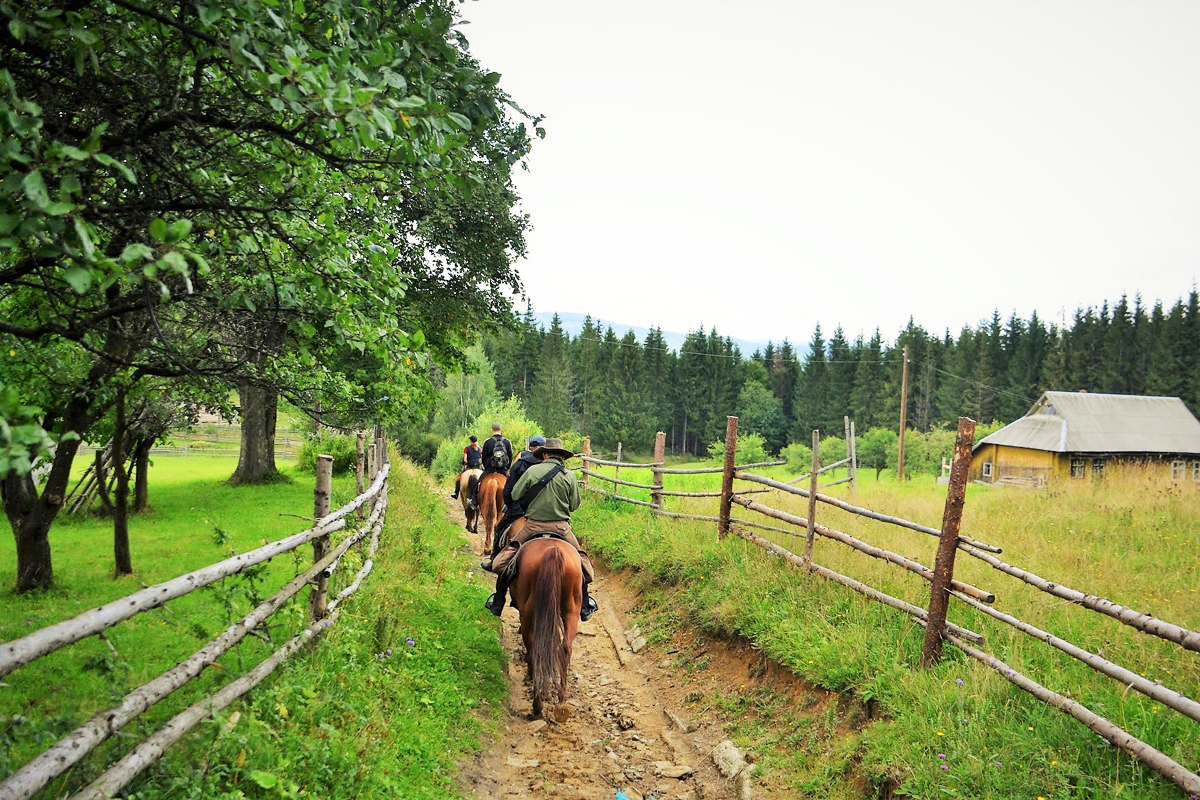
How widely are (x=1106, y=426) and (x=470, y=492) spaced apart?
121 ft

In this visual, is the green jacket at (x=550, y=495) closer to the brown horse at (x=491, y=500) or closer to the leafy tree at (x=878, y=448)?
the brown horse at (x=491, y=500)

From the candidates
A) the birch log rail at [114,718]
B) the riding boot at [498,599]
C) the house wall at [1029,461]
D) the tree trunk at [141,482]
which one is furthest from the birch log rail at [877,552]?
the house wall at [1029,461]

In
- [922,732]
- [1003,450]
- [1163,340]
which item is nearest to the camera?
[922,732]

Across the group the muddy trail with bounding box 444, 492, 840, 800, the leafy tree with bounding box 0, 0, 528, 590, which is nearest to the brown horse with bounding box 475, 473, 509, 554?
the muddy trail with bounding box 444, 492, 840, 800

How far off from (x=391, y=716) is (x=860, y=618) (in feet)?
12.9

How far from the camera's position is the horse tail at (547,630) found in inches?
238

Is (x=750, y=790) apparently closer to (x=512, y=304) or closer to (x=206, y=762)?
(x=206, y=762)

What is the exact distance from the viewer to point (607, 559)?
461 inches

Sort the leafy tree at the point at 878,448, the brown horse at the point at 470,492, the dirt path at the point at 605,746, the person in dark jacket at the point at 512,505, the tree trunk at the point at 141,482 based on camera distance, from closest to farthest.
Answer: the dirt path at the point at 605,746 < the person in dark jacket at the point at 512,505 < the tree trunk at the point at 141,482 < the brown horse at the point at 470,492 < the leafy tree at the point at 878,448

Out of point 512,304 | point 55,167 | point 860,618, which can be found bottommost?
point 860,618

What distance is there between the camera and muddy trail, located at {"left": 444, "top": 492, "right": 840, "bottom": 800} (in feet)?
16.6

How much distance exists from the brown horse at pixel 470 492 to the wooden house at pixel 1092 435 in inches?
1149

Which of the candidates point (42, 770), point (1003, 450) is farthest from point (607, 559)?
point (1003, 450)

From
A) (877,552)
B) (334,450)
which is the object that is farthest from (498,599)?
(334,450)
